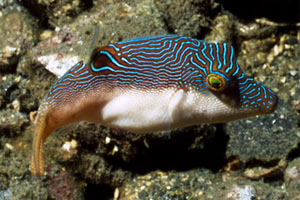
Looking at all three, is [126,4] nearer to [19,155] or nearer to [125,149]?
[125,149]

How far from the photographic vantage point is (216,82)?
1696 mm

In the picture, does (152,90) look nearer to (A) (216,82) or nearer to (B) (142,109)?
(B) (142,109)

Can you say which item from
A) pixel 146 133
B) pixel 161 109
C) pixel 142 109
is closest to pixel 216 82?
pixel 161 109

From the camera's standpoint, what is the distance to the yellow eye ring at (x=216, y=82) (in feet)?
5.53

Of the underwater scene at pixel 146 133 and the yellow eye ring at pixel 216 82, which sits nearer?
the yellow eye ring at pixel 216 82

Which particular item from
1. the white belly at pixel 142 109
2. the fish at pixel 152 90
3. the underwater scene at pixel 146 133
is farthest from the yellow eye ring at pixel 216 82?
the underwater scene at pixel 146 133

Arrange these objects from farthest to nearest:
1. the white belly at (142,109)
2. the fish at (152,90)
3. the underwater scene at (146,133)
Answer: the underwater scene at (146,133) < the white belly at (142,109) < the fish at (152,90)

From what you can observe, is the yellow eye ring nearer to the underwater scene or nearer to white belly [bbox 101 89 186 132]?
white belly [bbox 101 89 186 132]

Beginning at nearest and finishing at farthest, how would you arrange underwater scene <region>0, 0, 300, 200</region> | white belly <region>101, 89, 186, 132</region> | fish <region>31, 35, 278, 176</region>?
fish <region>31, 35, 278, 176</region>, white belly <region>101, 89, 186, 132</region>, underwater scene <region>0, 0, 300, 200</region>

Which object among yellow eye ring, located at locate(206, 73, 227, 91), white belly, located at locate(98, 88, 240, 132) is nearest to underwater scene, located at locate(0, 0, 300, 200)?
white belly, located at locate(98, 88, 240, 132)

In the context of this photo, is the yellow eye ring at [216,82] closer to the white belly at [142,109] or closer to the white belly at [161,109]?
the white belly at [161,109]

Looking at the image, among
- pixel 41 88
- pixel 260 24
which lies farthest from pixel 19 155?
Answer: pixel 260 24

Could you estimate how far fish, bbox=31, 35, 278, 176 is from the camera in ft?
Result: 5.26

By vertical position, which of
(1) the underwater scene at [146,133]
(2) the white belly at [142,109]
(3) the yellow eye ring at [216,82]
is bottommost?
(1) the underwater scene at [146,133]
